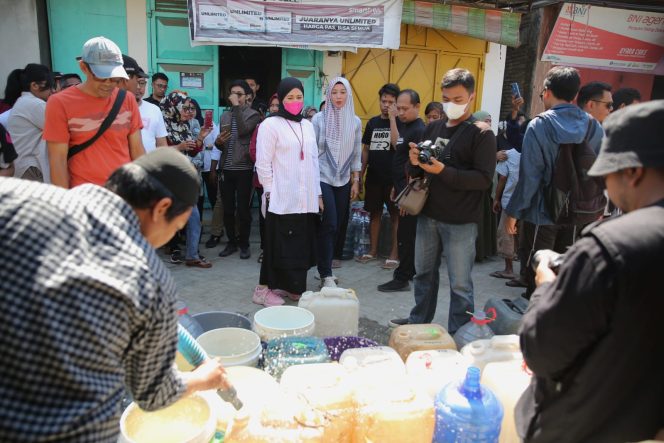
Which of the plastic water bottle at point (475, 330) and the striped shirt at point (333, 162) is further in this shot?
the striped shirt at point (333, 162)

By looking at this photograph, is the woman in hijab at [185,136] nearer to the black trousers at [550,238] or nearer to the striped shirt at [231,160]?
the striped shirt at [231,160]

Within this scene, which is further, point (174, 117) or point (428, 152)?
point (174, 117)

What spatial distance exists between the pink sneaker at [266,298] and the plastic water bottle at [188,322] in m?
1.36

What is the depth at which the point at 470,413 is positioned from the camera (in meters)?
2.12

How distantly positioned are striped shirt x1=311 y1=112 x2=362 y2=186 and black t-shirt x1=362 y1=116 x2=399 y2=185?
0.38 m

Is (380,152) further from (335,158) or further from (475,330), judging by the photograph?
(475,330)

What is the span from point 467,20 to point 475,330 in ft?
19.7

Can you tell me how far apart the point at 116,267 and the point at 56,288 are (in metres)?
0.13

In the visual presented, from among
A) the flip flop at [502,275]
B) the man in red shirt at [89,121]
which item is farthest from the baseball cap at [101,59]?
the flip flop at [502,275]

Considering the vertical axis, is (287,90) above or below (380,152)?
above

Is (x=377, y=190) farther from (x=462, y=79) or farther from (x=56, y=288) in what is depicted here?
(x=56, y=288)

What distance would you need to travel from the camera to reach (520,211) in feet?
12.6

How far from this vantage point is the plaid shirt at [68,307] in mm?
1077

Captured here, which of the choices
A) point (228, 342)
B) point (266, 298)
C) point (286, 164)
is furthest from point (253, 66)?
point (228, 342)
